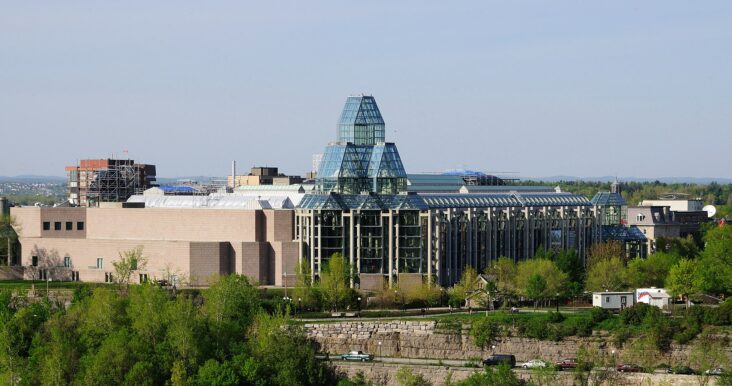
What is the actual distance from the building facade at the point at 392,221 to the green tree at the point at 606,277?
35.9 ft

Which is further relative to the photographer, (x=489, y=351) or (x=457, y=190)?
(x=457, y=190)

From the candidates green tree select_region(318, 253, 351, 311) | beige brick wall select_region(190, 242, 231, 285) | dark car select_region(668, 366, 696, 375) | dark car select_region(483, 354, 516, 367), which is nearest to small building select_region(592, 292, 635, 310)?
dark car select_region(483, 354, 516, 367)

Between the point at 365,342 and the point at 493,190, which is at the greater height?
the point at 493,190

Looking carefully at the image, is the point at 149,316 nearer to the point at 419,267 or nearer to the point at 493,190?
the point at 419,267

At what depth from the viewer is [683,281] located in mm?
119500

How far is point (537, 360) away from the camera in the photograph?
98.0 m

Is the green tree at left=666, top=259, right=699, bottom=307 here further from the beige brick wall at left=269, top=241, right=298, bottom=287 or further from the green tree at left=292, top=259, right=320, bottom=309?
the beige brick wall at left=269, top=241, right=298, bottom=287

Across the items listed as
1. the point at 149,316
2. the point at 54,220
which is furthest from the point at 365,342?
the point at 54,220

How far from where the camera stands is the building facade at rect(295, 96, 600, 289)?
13488cm

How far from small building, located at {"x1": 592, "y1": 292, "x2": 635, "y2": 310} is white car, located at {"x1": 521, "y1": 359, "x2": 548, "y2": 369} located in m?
17.7

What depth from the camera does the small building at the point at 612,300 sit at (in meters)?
116

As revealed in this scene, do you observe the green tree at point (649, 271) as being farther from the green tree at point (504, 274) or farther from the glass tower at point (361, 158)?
the glass tower at point (361, 158)

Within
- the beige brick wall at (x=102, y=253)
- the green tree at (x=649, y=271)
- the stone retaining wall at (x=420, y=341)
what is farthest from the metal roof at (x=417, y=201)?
the stone retaining wall at (x=420, y=341)

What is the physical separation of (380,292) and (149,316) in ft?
93.4
